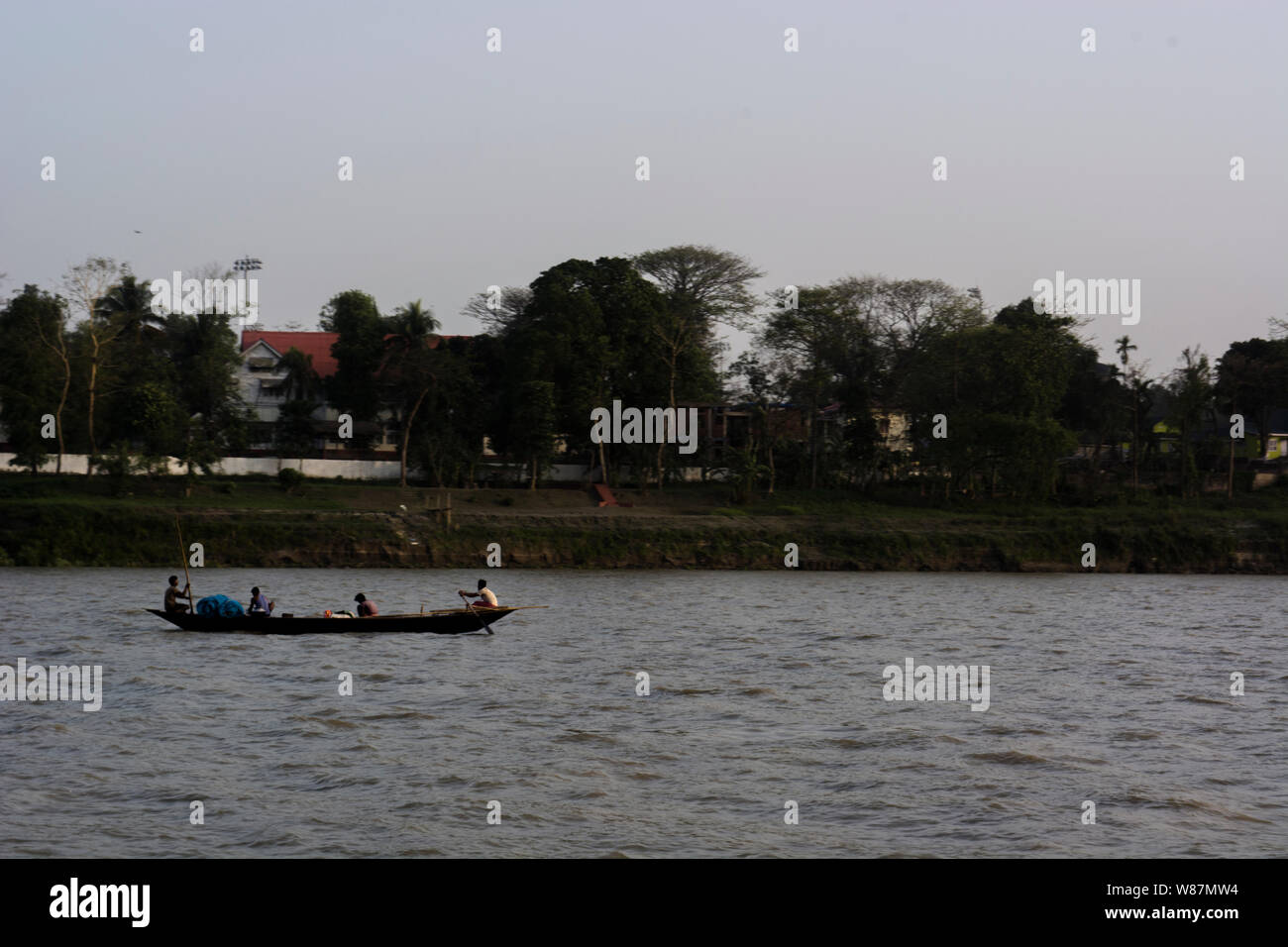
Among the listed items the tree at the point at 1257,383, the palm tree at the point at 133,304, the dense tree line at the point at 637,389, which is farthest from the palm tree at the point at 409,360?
the tree at the point at 1257,383

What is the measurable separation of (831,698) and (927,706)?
1904 mm

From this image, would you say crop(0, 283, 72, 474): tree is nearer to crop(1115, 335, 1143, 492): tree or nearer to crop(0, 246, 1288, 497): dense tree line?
crop(0, 246, 1288, 497): dense tree line

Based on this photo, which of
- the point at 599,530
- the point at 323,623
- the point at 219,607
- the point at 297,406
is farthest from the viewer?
the point at 297,406

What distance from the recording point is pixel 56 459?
6400cm

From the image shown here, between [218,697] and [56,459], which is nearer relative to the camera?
[218,697]

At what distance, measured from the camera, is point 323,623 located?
1204 inches

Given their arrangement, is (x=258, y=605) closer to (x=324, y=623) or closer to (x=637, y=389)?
(x=324, y=623)

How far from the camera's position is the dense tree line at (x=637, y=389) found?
6744 cm

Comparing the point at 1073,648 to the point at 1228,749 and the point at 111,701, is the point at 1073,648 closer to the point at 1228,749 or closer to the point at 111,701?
the point at 1228,749

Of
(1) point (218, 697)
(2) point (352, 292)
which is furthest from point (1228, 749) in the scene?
(2) point (352, 292)

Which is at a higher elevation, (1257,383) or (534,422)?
(1257,383)

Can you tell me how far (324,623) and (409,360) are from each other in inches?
1750

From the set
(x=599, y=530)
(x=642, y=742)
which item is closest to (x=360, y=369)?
(x=599, y=530)
